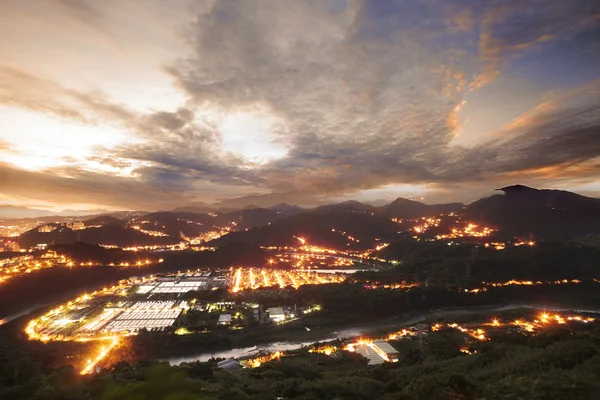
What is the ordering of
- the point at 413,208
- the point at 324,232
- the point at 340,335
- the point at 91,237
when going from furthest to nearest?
the point at 413,208 < the point at 324,232 < the point at 91,237 < the point at 340,335

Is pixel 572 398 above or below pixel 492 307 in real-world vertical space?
above

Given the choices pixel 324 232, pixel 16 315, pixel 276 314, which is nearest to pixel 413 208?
pixel 324 232

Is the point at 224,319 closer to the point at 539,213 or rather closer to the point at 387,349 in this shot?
the point at 387,349

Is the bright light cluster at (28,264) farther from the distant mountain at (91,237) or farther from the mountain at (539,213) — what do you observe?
the mountain at (539,213)

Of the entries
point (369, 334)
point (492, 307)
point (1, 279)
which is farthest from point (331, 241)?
point (1, 279)

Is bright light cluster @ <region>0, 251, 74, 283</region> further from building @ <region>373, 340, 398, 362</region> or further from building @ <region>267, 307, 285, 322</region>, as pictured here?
building @ <region>373, 340, 398, 362</region>

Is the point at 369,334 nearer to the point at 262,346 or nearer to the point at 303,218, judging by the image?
the point at 262,346

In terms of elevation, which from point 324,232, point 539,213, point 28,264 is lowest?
point 28,264
